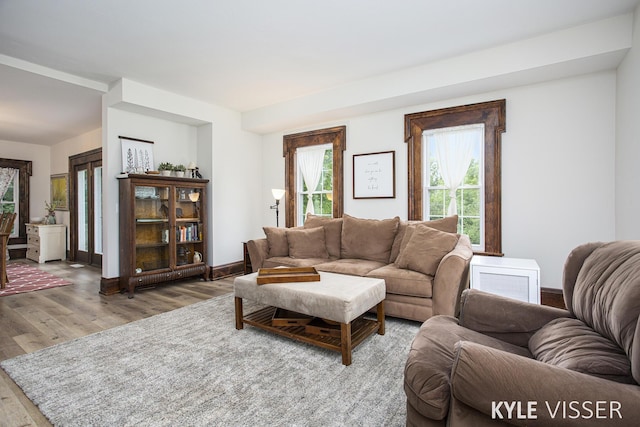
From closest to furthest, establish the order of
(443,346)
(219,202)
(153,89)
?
(443,346) < (153,89) < (219,202)

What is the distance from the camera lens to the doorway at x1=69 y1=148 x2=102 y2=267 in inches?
245

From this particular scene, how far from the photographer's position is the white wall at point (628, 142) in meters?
2.65

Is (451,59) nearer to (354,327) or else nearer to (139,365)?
(354,327)

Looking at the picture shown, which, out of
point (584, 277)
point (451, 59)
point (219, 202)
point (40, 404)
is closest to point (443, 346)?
point (584, 277)

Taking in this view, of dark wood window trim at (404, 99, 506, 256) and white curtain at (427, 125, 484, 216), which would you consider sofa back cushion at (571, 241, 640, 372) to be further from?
white curtain at (427, 125, 484, 216)

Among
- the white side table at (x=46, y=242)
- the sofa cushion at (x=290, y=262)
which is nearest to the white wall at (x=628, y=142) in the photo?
the sofa cushion at (x=290, y=262)

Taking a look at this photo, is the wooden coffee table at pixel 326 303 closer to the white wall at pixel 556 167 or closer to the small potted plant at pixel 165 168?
the white wall at pixel 556 167

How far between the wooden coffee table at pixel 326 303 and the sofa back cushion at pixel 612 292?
1265 millimetres

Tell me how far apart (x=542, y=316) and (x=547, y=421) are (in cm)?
80

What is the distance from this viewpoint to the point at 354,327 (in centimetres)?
272


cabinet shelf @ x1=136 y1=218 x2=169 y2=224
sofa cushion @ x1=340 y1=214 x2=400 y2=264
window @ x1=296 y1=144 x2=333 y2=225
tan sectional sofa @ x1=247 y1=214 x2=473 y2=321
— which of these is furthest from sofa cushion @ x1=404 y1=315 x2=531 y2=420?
cabinet shelf @ x1=136 y1=218 x2=169 y2=224

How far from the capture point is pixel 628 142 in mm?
2836

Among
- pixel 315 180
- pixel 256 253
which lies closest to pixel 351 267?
pixel 256 253

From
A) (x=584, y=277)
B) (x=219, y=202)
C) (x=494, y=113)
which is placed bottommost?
(x=584, y=277)
